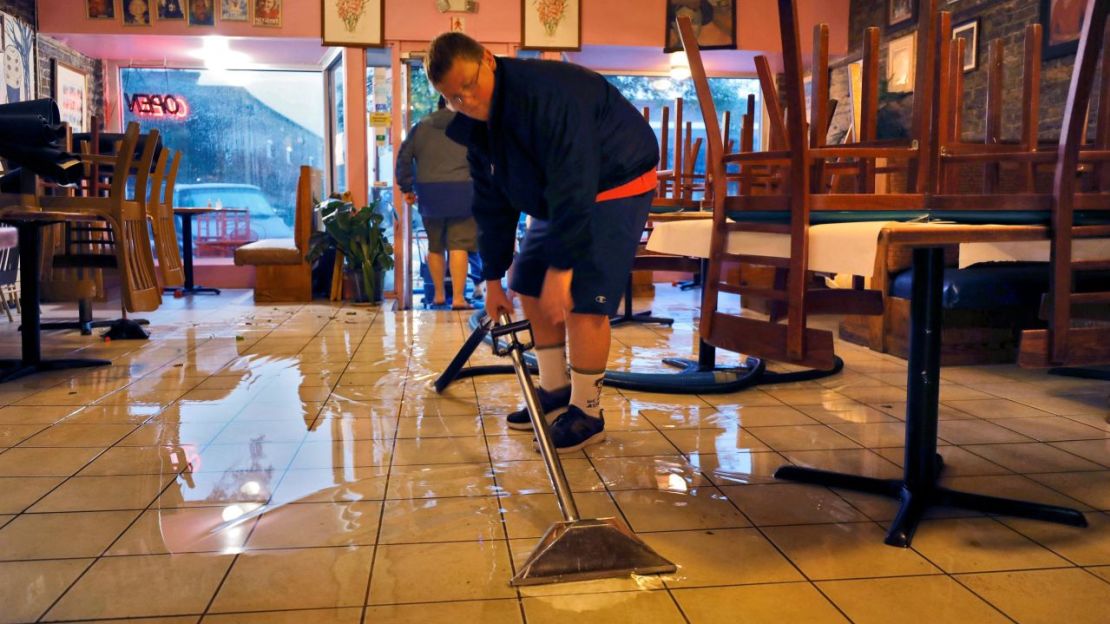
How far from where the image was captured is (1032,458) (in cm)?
252

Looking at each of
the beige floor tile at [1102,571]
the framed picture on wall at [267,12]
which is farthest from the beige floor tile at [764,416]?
the framed picture on wall at [267,12]

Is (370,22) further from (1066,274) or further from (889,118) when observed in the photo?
(1066,274)

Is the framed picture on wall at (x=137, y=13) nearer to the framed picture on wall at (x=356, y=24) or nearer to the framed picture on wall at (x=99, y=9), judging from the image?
the framed picture on wall at (x=99, y=9)

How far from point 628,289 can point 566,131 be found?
137 inches

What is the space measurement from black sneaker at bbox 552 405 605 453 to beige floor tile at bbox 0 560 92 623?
1.26 meters

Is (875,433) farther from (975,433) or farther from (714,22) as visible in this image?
(714,22)

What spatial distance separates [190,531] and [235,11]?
6749mm

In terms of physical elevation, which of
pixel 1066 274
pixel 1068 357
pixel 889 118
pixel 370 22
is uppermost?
pixel 370 22

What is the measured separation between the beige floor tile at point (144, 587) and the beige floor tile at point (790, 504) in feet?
3.83

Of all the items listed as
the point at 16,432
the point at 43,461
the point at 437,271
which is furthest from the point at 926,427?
the point at 437,271

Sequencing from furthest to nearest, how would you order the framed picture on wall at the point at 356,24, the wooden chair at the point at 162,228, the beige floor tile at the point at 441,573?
the framed picture on wall at the point at 356,24 → the wooden chair at the point at 162,228 → the beige floor tile at the point at 441,573

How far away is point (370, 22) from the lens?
24.3 feet

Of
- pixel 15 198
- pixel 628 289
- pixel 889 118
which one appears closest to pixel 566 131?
pixel 15 198

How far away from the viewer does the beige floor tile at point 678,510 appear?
6.53 ft
